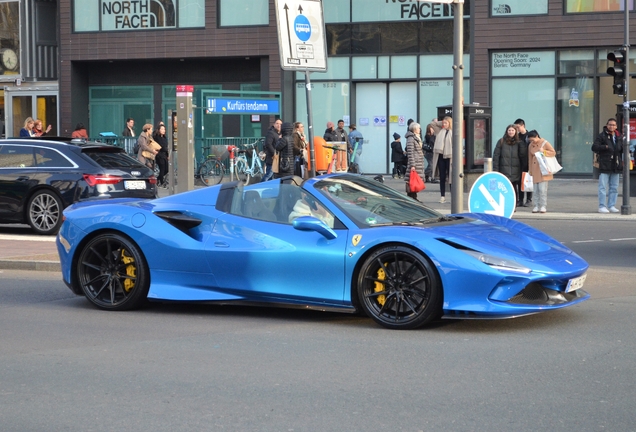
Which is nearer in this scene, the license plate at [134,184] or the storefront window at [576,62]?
the license plate at [134,184]

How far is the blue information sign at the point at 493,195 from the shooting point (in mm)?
11961

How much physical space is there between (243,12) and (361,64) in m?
4.52

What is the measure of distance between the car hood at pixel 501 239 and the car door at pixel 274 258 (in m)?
0.88

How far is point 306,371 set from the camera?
6484mm

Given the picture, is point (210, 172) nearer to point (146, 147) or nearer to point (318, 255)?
point (146, 147)


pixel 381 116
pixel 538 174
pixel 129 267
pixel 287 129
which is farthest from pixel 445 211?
pixel 381 116

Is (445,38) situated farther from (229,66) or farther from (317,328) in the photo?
(317,328)

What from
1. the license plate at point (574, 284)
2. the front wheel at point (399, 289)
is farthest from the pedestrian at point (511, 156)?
the front wheel at point (399, 289)

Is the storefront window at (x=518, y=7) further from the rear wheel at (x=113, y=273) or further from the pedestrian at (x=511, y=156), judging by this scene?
the rear wheel at (x=113, y=273)

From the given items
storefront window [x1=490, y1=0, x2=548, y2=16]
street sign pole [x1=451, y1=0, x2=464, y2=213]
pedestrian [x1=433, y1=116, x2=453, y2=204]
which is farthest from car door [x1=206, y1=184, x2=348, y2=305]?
storefront window [x1=490, y1=0, x2=548, y2=16]

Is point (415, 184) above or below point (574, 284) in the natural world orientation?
above

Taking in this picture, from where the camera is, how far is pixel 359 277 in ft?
25.8

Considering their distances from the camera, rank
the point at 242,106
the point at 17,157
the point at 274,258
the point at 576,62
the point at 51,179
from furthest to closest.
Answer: the point at 576,62 < the point at 242,106 < the point at 17,157 < the point at 51,179 < the point at 274,258

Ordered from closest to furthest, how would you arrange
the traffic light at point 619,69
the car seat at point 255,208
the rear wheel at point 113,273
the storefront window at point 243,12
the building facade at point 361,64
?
the car seat at point 255,208, the rear wheel at point 113,273, the traffic light at point 619,69, the building facade at point 361,64, the storefront window at point 243,12
